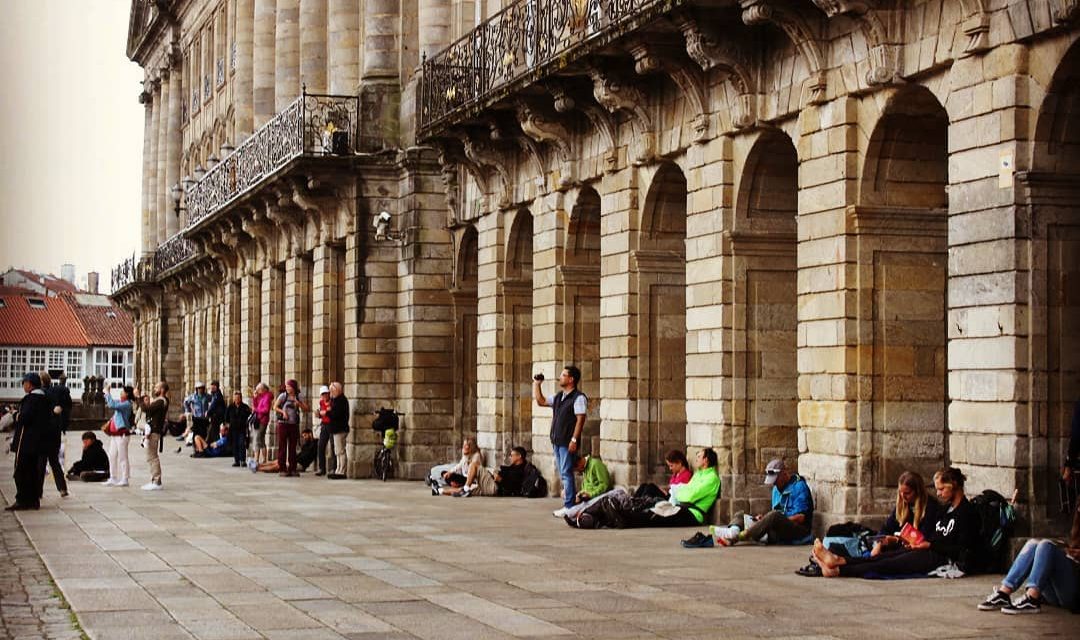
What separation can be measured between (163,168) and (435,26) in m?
36.8

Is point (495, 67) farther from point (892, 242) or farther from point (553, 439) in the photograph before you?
point (892, 242)

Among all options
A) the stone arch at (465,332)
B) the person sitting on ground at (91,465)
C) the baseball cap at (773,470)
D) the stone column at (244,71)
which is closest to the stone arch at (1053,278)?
the baseball cap at (773,470)

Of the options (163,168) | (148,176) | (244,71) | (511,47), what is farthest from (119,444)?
(148,176)

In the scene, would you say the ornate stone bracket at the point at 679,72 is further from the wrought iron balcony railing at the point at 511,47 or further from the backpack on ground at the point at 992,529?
the backpack on ground at the point at 992,529

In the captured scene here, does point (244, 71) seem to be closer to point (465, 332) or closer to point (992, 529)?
point (465, 332)

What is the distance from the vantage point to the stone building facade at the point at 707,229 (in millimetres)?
14812

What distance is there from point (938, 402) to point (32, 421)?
37.4 feet

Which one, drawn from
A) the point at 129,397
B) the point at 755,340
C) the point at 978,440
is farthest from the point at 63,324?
the point at 978,440

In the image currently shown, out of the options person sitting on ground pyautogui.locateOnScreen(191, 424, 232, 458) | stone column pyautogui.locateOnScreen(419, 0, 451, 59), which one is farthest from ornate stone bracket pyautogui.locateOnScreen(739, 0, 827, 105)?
person sitting on ground pyautogui.locateOnScreen(191, 424, 232, 458)

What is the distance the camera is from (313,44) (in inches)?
1485

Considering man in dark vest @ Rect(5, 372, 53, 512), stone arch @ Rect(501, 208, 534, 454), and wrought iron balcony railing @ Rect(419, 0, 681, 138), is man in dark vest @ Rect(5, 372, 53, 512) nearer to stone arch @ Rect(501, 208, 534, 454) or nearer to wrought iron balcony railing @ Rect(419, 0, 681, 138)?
wrought iron balcony railing @ Rect(419, 0, 681, 138)

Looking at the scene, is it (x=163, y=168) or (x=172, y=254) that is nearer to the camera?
(x=172, y=254)

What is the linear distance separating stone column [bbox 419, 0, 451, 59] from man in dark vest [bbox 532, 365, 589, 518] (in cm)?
1065

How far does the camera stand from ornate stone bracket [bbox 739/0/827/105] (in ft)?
58.2
